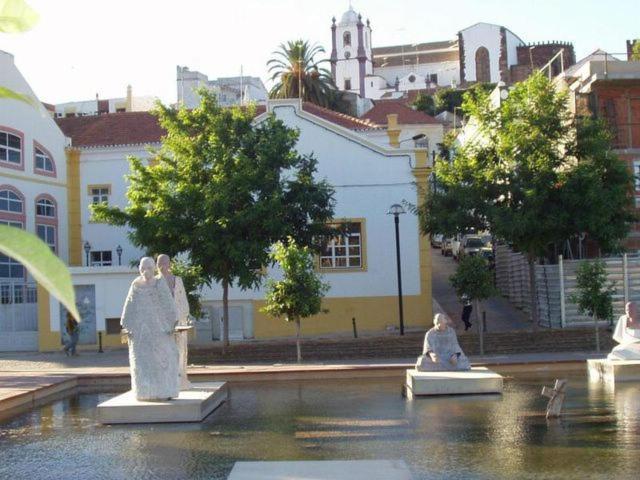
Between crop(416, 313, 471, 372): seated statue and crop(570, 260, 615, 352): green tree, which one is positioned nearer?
crop(416, 313, 471, 372): seated statue

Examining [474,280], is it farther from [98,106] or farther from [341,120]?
[98,106]

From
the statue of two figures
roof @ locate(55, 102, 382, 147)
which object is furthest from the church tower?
the statue of two figures

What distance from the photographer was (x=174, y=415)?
12.4 metres

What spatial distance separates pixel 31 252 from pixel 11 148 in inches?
1542

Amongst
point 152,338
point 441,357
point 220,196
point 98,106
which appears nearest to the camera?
point 152,338

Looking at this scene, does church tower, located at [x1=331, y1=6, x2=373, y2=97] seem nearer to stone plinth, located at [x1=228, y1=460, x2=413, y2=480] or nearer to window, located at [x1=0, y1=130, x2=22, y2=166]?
window, located at [x1=0, y1=130, x2=22, y2=166]

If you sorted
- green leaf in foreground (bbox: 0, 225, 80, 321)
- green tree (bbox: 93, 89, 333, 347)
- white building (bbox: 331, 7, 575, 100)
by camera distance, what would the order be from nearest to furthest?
green leaf in foreground (bbox: 0, 225, 80, 321) < green tree (bbox: 93, 89, 333, 347) < white building (bbox: 331, 7, 575, 100)

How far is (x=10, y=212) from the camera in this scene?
37.8m

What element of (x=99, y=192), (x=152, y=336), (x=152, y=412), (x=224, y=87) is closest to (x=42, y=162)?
(x=99, y=192)

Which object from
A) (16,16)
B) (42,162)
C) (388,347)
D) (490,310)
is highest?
(42,162)

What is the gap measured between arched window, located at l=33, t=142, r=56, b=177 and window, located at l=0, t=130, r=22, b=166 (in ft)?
3.49

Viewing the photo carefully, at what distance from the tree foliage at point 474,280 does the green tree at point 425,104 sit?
77864 millimetres

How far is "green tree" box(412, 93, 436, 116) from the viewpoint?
101281 mm

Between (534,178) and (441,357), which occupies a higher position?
(534,178)
